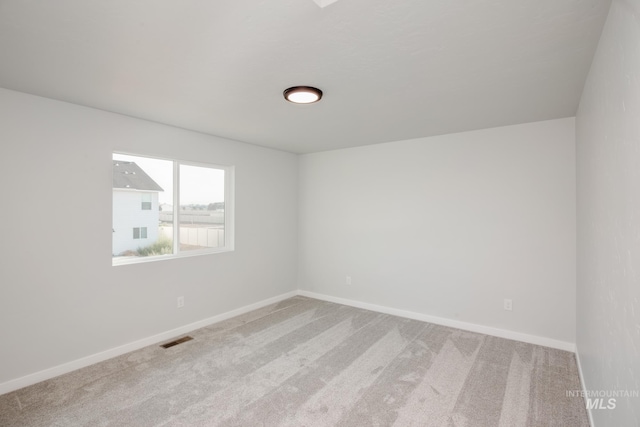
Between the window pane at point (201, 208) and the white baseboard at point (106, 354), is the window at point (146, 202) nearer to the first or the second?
the window pane at point (201, 208)

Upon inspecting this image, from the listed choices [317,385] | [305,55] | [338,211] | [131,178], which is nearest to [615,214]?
[305,55]

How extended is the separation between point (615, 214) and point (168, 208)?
382cm

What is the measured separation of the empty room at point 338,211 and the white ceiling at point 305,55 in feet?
0.06

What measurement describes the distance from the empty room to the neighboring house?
0.02m

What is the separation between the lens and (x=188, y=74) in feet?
7.05

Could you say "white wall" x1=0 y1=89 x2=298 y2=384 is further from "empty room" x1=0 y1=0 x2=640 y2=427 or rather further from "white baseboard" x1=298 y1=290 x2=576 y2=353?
"white baseboard" x1=298 y1=290 x2=576 y2=353

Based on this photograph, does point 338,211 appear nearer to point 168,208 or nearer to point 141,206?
point 168,208

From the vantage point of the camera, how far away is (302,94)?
240 cm

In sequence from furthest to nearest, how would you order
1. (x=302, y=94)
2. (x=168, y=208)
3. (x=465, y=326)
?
1. (x=465, y=326)
2. (x=168, y=208)
3. (x=302, y=94)

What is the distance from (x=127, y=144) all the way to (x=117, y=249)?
1.07 m

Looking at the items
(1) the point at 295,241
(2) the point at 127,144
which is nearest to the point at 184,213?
(2) the point at 127,144

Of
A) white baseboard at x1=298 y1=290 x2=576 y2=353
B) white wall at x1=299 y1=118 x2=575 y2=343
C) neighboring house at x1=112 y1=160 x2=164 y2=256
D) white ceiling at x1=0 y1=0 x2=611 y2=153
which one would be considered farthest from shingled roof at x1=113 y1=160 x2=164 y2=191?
white baseboard at x1=298 y1=290 x2=576 y2=353

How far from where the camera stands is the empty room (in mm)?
1562

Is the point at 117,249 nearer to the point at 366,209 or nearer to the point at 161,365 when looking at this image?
the point at 161,365
